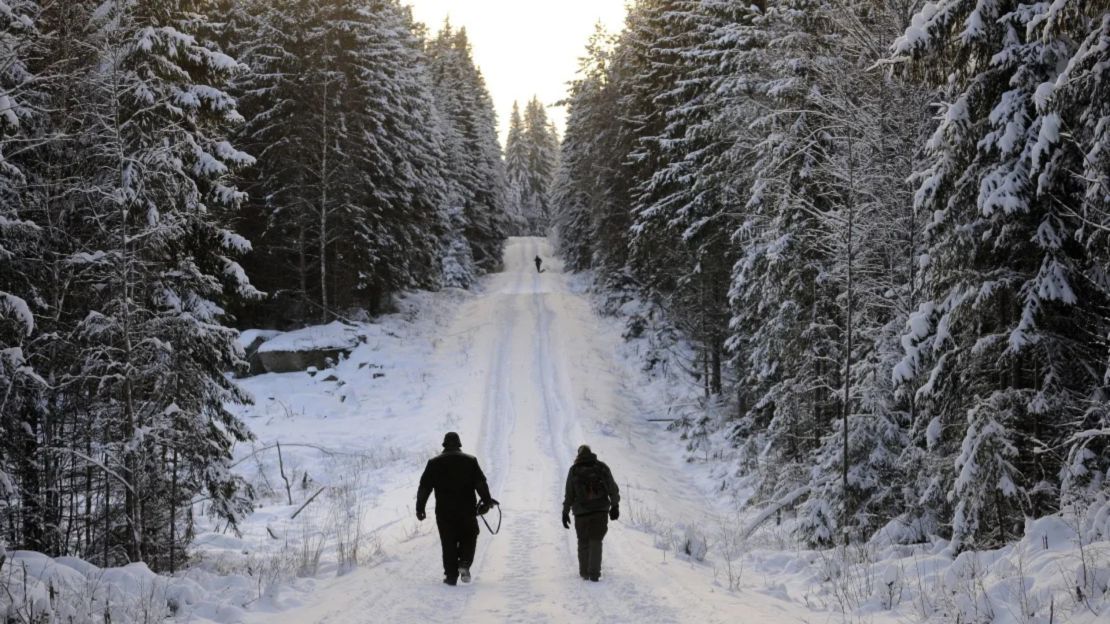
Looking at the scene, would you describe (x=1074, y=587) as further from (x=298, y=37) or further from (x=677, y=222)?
(x=298, y=37)

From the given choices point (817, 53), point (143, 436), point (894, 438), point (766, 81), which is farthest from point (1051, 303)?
point (143, 436)

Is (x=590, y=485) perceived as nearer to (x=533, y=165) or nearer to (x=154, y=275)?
(x=154, y=275)

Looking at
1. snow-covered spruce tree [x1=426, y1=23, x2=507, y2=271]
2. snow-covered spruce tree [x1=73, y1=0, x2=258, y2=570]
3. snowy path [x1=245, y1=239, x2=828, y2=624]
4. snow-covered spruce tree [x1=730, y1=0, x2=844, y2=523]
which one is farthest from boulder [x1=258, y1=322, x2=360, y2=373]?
snow-covered spruce tree [x1=426, y1=23, x2=507, y2=271]

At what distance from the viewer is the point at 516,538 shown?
11.2 meters

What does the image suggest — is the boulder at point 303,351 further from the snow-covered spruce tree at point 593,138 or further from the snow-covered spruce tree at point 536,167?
the snow-covered spruce tree at point 536,167

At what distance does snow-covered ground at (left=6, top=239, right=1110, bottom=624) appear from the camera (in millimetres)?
Answer: 6465

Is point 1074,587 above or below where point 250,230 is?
below

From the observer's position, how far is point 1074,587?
5402 millimetres

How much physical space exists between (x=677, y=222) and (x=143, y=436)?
15.9 meters

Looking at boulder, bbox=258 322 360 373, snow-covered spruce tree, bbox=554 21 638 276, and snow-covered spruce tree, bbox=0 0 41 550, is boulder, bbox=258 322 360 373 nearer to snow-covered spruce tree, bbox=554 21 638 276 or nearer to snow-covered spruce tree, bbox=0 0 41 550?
snow-covered spruce tree, bbox=554 21 638 276

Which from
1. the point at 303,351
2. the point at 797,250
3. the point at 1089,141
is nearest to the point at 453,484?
the point at 1089,141

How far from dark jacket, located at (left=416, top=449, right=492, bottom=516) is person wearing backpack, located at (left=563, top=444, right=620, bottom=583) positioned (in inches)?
44.8

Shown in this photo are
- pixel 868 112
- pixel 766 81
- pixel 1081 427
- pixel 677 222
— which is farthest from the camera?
pixel 677 222

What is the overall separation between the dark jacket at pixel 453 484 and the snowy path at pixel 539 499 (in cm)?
→ 89
